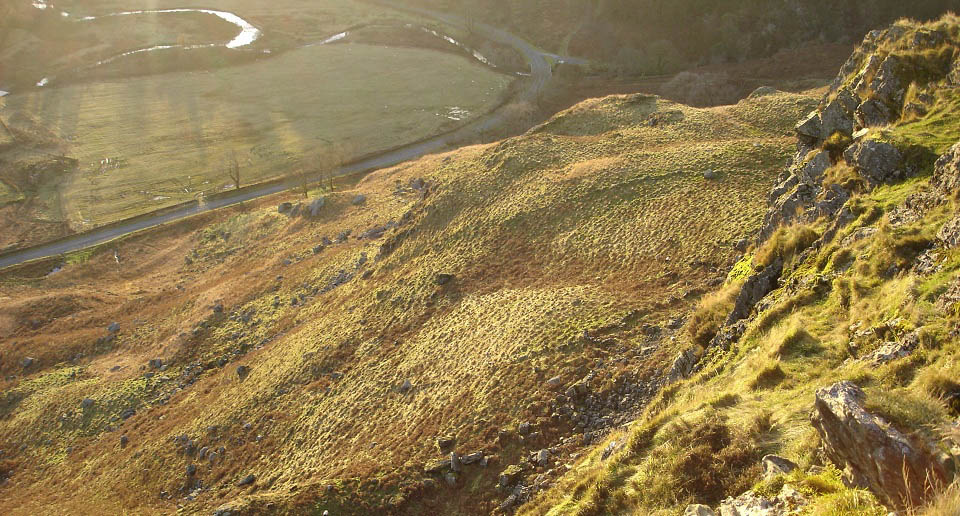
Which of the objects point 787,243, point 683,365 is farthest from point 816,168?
point 683,365

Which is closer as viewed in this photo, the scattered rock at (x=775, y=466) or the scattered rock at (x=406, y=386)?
the scattered rock at (x=775, y=466)

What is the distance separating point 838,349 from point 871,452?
262 inches

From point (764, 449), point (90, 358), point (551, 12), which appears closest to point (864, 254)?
point (764, 449)

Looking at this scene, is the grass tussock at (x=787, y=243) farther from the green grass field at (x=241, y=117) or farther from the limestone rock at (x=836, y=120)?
the green grass field at (x=241, y=117)

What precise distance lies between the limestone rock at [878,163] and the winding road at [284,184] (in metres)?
69.8

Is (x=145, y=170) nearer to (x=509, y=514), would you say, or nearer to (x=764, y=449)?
(x=509, y=514)

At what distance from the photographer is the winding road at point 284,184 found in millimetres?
69188

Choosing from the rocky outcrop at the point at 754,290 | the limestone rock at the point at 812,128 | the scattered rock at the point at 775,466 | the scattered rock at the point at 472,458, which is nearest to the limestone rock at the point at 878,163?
the rocky outcrop at the point at 754,290

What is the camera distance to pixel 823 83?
70000mm

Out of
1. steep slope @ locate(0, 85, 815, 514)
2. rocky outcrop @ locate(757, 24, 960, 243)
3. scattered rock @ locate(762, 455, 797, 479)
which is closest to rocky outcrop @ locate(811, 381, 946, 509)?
scattered rock @ locate(762, 455, 797, 479)

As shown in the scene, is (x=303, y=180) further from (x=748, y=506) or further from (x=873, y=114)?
(x=748, y=506)

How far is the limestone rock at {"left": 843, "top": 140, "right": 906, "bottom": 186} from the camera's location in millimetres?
22172

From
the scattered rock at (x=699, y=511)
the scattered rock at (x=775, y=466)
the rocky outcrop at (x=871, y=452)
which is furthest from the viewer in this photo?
the scattered rock at (x=775, y=466)

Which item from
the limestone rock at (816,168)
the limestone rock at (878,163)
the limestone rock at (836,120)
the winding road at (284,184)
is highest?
the limestone rock at (836,120)
